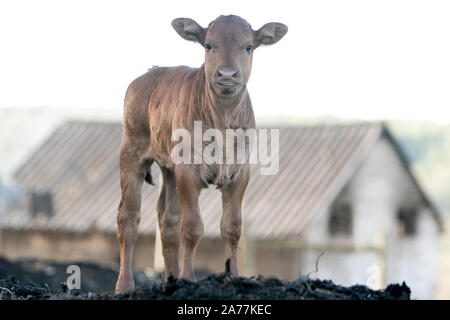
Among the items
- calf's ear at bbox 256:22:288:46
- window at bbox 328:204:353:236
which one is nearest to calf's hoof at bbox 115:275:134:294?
calf's ear at bbox 256:22:288:46

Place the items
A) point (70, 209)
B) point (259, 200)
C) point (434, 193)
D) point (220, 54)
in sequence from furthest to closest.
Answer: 1. point (434, 193)
2. point (70, 209)
3. point (259, 200)
4. point (220, 54)

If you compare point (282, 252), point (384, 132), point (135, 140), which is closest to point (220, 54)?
point (135, 140)

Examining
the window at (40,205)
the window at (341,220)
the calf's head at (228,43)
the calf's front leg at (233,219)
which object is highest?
the calf's head at (228,43)

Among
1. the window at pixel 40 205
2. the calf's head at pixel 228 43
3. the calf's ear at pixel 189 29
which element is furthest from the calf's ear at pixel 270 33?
the window at pixel 40 205

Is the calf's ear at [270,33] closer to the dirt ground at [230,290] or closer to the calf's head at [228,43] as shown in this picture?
the calf's head at [228,43]

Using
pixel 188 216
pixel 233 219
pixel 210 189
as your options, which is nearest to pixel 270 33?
pixel 233 219

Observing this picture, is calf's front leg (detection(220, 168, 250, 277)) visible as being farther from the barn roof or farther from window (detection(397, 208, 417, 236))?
window (detection(397, 208, 417, 236))

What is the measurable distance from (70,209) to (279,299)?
27.2 metres

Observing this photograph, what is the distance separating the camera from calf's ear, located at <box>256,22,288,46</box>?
8602mm

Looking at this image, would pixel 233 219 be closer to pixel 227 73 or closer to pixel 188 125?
pixel 188 125

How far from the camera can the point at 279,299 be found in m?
7.28

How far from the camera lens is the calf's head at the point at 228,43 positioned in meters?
7.93

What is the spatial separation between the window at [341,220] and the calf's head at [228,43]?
23.2 m
